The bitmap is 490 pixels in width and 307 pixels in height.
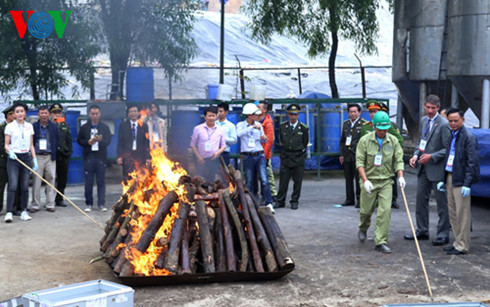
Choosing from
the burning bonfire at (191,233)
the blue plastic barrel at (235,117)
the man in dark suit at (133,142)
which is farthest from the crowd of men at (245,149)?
the blue plastic barrel at (235,117)

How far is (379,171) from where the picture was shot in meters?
9.44

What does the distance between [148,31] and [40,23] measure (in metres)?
2.36

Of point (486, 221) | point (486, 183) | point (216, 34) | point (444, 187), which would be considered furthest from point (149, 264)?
point (216, 34)

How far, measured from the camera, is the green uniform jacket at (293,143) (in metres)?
12.6

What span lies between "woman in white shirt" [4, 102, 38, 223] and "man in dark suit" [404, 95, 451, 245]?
243 inches

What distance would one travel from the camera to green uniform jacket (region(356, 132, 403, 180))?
9.44m

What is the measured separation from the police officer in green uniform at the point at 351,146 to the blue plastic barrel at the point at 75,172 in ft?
19.3

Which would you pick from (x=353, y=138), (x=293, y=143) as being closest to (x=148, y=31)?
(x=293, y=143)

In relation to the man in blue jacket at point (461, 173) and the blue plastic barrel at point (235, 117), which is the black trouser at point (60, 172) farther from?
the man in blue jacket at point (461, 173)

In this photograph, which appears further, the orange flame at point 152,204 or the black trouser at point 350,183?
the black trouser at point 350,183

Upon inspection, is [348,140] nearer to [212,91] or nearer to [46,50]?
[212,91]

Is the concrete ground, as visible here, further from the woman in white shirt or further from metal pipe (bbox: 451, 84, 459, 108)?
metal pipe (bbox: 451, 84, 459, 108)

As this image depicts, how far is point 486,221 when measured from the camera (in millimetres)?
11516

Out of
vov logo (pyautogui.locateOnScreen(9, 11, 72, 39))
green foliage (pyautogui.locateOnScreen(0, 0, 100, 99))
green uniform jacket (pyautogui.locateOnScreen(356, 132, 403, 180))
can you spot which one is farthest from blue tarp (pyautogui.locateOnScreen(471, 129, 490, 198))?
vov logo (pyautogui.locateOnScreen(9, 11, 72, 39))
